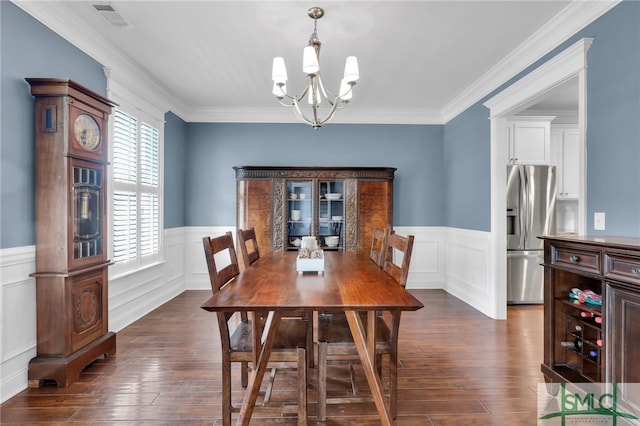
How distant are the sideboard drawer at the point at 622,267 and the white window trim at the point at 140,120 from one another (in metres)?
3.78

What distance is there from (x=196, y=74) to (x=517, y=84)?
3312 millimetres

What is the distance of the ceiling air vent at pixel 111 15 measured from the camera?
98.0 inches

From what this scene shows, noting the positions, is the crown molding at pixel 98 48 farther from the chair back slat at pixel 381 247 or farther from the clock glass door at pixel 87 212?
the chair back slat at pixel 381 247

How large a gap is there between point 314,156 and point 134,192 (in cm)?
250

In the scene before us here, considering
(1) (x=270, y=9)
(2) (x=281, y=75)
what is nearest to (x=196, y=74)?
(1) (x=270, y=9)

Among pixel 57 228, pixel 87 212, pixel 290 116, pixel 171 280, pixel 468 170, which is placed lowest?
pixel 171 280

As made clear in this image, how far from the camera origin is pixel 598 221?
2.31 meters

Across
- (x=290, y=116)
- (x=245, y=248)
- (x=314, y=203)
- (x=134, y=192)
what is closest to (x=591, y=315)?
(x=245, y=248)

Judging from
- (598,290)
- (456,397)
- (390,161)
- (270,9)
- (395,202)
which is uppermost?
(270,9)

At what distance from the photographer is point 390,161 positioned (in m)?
5.16

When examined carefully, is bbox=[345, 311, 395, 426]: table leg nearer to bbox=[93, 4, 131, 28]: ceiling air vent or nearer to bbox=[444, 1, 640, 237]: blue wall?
bbox=[444, 1, 640, 237]: blue wall

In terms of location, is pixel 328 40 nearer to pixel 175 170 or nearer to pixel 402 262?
pixel 402 262

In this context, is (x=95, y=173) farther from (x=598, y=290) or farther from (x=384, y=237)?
(x=598, y=290)

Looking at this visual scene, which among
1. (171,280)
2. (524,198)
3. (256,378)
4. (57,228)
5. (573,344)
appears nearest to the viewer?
(256,378)
